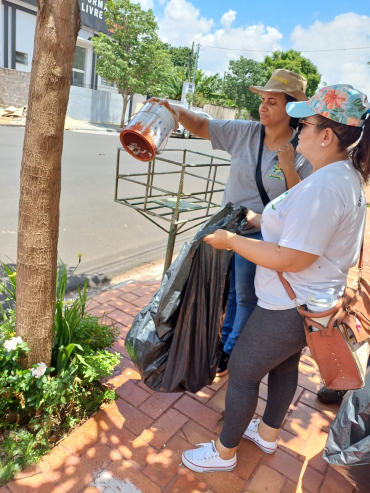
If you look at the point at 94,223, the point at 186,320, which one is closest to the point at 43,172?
the point at 186,320

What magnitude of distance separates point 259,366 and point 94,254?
317 cm

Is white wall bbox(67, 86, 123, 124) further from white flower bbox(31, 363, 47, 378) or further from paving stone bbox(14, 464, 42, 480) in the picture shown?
paving stone bbox(14, 464, 42, 480)

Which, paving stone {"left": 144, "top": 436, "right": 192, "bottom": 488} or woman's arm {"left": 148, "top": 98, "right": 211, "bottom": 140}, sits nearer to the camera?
paving stone {"left": 144, "top": 436, "right": 192, "bottom": 488}

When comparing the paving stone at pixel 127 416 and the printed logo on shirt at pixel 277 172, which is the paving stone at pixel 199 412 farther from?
the printed logo on shirt at pixel 277 172

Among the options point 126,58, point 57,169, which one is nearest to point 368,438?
point 57,169

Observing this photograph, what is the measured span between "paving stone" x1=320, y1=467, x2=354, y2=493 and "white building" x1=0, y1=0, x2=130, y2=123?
1809cm

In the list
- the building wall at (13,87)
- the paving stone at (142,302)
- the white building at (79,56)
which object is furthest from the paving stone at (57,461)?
the building wall at (13,87)

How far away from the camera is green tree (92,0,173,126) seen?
17.9 metres

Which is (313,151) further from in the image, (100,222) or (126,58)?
(126,58)

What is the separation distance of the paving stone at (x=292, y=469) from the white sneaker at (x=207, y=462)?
0.79 feet

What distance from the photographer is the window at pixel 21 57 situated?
1869cm

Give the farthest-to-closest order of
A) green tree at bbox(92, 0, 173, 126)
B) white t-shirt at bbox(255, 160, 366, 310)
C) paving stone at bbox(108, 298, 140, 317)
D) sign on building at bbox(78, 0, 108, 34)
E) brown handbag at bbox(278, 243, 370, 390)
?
sign on building at bbox(78, 0, 108, 34), green tree at bbox(92, 0, 173, 126), paving stone at bbox(108, 298, 140, 317), brown handbag at bbox(278, 243, 370, 390), white t-shirt at bbox(255, 160, 366, 310)

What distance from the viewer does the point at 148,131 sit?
1699 millimetres

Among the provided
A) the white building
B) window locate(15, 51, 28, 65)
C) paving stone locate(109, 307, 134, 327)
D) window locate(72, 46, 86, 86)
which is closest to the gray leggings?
paving stone locate(109, 307, 134, 327)
